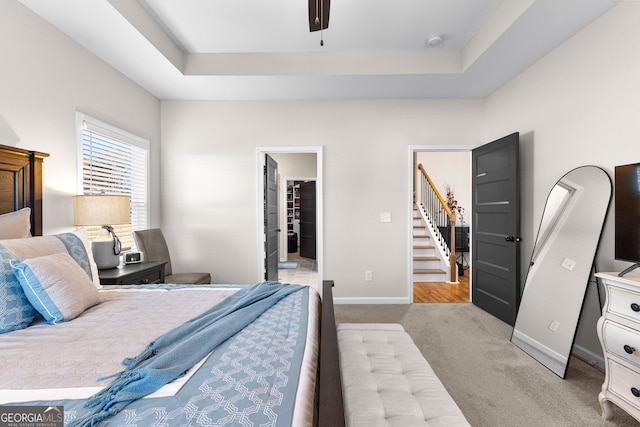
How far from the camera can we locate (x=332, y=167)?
12.4 ft

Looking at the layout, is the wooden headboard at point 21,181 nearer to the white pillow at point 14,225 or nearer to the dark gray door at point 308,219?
the white pillow at point 14,225

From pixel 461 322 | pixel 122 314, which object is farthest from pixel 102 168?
pixel 461 322

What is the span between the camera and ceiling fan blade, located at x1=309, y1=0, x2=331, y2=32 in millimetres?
1734

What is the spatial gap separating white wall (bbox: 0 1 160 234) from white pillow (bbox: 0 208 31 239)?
0.52 meters

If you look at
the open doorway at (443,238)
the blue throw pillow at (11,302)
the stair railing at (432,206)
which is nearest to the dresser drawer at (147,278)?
the blue throw pillow at (11,302)

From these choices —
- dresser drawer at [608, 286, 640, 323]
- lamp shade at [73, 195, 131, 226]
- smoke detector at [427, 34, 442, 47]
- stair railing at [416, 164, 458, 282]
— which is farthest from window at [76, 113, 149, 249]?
stair railing at [416, 164, 458, 282]

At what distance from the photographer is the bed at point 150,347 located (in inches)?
30.9

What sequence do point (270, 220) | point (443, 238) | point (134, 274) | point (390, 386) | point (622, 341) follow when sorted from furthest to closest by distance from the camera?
point (443, 238) → point (270, 220) → point (134, 274) → point (622, 341) → point (390, 386)

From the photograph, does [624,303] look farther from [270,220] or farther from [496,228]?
[270,220]

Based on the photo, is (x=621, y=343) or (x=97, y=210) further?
(x=97, y=210)

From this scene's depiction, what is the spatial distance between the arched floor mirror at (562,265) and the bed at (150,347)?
6.47 ft

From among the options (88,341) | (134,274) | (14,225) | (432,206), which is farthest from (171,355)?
(432,206)

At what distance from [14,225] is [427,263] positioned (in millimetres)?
5173

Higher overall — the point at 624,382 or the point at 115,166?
the point at 115,166
